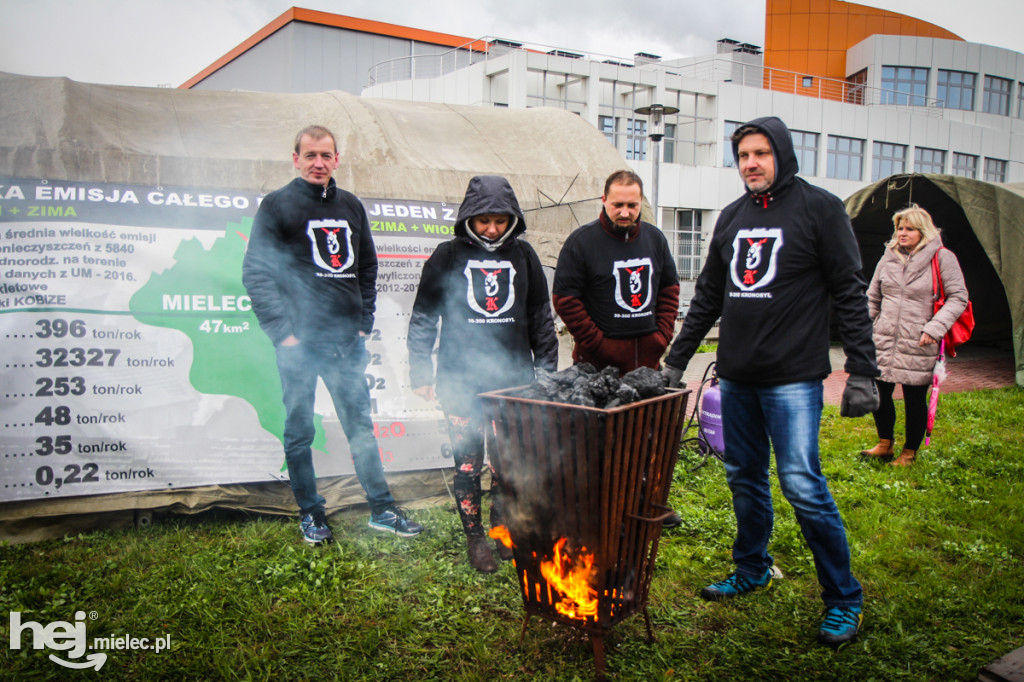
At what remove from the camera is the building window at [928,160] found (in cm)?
2905

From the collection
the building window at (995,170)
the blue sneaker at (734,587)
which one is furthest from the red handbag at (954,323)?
the building window at (995,170)

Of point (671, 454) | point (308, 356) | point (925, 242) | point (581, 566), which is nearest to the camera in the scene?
point (581, 566)

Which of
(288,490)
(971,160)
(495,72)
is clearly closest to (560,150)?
(288,490)

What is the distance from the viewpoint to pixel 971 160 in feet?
100.0

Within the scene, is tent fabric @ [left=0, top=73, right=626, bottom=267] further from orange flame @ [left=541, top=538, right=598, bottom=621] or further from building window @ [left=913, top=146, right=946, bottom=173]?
building window @ [left=913, top=146, right=946, bottom=173]

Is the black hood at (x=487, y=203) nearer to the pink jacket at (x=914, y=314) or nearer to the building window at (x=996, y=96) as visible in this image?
the pink jacket at (x=914, y=314)

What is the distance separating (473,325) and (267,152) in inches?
87.7

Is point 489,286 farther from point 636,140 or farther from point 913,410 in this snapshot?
point 636,140

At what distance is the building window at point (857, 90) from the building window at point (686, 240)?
11462 millimetres

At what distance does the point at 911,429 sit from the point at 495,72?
1980 cm

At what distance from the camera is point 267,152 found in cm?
472

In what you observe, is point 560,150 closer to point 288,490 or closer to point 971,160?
point 288,490

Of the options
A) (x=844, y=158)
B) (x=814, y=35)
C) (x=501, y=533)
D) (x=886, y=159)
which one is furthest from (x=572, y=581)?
(x=814, y=35)

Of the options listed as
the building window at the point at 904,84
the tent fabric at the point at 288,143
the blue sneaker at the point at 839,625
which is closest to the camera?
the blue sneaker at the point at 839,625
